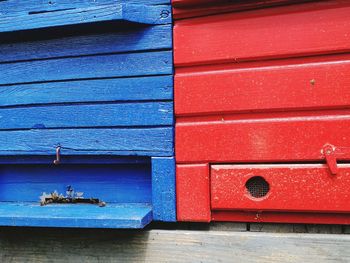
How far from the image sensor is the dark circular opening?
2105 mm

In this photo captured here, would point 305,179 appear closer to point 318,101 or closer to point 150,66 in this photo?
point 318,101

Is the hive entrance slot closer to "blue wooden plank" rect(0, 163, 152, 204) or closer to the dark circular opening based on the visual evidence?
"blue wooden plank" rect(0, 163, 152, 204)

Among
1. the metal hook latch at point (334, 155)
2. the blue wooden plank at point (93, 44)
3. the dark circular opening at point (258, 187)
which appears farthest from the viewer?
the blue wooden plank at point (93, 44)

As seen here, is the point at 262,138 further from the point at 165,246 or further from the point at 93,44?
the point at 93,44

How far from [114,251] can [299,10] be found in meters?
1.55

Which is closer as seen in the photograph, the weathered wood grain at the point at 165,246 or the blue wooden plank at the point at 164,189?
the weathered wood grain at the point at 165,246

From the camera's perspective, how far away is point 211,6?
212cm

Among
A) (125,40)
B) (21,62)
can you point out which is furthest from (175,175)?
(21,62)

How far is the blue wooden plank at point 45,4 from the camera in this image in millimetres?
2281

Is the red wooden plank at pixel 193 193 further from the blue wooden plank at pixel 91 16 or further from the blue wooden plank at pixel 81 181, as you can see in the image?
the blue wooden plank at pixel 91 16

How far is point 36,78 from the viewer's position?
7.83 ft

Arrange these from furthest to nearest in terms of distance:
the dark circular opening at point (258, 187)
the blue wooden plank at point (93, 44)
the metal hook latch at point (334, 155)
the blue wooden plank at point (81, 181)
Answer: the blue wooden plank at point (81, 181), the blue wooden plank at point (93, 44), the dark circular opening at point (258, 187), the metal hook latch at point (334, 155)

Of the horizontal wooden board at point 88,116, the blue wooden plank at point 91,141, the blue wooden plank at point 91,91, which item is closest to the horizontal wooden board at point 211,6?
the blue wooden plank at point 91,91

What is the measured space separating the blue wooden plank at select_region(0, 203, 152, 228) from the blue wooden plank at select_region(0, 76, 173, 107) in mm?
584
